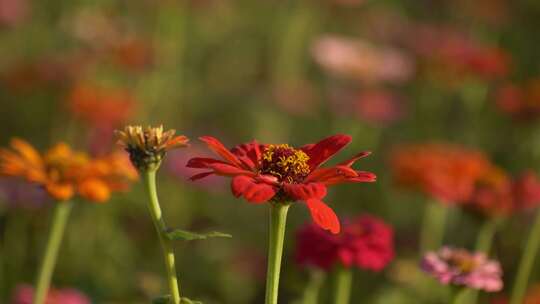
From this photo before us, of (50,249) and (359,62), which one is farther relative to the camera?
(359,62)

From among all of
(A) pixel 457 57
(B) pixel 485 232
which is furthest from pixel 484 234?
(A) pixel 457 57

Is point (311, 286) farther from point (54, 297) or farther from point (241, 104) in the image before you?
point (241, 104)

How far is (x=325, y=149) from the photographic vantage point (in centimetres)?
108

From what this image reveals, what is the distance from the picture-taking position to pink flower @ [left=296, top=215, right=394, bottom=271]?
1.30m

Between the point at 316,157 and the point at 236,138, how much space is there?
7.04 feet

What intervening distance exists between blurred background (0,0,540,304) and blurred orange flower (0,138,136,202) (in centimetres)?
28

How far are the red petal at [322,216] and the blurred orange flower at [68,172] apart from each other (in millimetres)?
427

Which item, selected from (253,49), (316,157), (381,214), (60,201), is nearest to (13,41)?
(253,49)

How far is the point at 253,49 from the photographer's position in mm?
3930

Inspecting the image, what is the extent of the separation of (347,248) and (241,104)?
83.6 inches

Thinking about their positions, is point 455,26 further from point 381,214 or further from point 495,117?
point 381,214

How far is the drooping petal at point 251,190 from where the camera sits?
921mm

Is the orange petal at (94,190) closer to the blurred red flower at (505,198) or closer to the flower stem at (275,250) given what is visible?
the flower stem at (275,250)

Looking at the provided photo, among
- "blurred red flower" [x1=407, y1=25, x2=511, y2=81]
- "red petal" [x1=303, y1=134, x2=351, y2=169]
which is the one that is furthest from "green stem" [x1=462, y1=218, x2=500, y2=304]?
"blurred red flower" [x1=407, y1=25, x2=511, y2=81]
